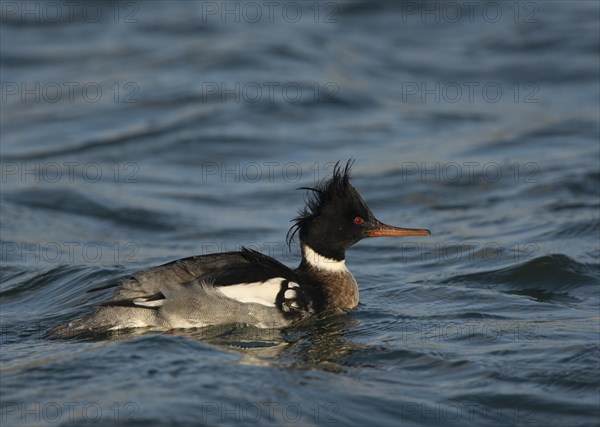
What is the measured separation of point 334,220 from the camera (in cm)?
1020

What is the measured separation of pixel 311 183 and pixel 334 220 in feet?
19.3

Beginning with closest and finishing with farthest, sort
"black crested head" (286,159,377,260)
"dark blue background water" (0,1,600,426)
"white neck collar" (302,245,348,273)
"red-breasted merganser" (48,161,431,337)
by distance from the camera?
"dark blue background water" (0,1,600,426) → "red-breasted merganser" (48,161,431,337) → "black crested head" (286,159,377,260) → "white neck collar" (302,245,348,273)

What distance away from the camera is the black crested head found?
10086 mm

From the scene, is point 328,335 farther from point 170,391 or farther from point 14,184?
point 14,184

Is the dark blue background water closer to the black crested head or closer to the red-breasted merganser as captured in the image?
the red-breasted merganser

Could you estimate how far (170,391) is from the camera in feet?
25.8

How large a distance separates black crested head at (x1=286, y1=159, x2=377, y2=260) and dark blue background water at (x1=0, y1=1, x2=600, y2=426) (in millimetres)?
779

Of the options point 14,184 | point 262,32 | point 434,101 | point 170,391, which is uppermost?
point 262,32

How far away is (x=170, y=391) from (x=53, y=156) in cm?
1032

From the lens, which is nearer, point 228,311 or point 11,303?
point 228,311

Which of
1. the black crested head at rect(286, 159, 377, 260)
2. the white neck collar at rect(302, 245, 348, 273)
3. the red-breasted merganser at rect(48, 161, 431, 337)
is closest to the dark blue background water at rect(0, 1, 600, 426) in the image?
the red-breasted merganser at rect(48, 161, 431, 337)

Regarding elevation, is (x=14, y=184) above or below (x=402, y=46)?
below

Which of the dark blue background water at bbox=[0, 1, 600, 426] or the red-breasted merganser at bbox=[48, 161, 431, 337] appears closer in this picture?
the dark blue background water at bbox=[0, 1, 600, 426]

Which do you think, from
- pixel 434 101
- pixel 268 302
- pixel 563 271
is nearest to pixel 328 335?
pixel 268 302
